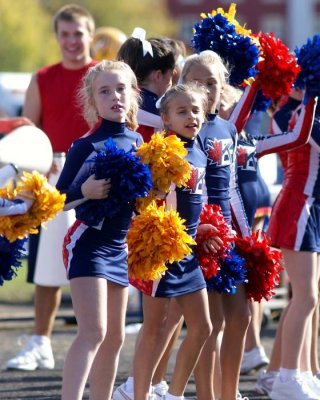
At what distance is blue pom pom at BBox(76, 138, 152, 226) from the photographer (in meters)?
5.83

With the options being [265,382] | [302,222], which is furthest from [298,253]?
[265,382]

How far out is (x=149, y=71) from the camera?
6949 mm

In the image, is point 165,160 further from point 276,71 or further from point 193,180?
point 276,71

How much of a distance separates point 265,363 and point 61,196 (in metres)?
3.21

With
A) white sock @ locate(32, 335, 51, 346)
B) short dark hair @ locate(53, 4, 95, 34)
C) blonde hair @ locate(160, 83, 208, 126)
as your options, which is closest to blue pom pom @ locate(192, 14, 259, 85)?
blonde hair @ locate(160, 83, 208, 126)

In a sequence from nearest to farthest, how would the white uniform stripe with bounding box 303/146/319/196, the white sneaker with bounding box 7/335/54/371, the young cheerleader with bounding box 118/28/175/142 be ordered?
1. the young cheerleader with bounding box 118/28/175/142
2. the white uniform stripe with bounding box 303/146/319/196
3. the white sneaker with bounding box 7/335/54/371

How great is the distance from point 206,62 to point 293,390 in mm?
1975

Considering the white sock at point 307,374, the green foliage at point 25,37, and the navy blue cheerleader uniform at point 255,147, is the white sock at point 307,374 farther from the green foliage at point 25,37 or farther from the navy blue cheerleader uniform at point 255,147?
the green foliage at point 25,37

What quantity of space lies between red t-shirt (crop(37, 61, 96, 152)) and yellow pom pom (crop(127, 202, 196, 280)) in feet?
9.07

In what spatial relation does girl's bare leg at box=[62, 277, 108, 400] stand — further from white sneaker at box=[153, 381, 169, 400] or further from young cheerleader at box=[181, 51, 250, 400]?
white sneaker at box=[153, 381, 169, 400]

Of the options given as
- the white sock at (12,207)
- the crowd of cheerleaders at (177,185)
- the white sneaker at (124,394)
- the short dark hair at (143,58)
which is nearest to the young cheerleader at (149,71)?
the short dark hair at (143,58)

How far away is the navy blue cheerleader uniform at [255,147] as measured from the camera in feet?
23.2

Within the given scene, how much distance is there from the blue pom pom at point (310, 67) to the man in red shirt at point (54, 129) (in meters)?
1.99

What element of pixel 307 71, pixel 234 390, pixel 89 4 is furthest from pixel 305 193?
pixel 89 4
